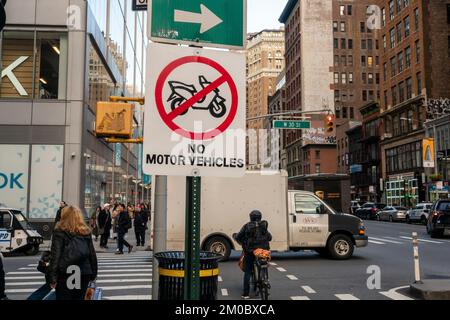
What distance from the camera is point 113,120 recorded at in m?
6.69

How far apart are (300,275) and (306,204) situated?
4151mm

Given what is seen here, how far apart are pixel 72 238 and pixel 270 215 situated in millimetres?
10486

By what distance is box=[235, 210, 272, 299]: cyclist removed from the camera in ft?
32.4

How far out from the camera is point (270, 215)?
52.3 ft

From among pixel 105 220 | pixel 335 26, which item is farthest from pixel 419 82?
pixel 105 220

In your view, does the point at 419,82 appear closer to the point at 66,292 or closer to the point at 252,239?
the point at 252,239

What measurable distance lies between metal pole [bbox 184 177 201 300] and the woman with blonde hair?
2.95 m

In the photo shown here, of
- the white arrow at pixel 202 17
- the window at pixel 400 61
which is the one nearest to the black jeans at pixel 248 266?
the white arrow at pixel 202 17

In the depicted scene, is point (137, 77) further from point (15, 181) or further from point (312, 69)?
point (312, 69)

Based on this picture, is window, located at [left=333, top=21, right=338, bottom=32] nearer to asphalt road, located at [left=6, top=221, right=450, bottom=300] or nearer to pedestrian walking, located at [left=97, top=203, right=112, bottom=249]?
asphalt road, located at [left=6, top=221, right=450, bottom=300]

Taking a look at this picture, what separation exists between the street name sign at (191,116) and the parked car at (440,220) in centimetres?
2466

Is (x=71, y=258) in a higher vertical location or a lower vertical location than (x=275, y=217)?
lower

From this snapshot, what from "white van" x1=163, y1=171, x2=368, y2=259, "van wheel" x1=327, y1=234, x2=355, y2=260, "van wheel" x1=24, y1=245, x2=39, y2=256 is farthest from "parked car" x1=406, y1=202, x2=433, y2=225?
"van wheel" x1=24, y1=245, x2=39, y2=256

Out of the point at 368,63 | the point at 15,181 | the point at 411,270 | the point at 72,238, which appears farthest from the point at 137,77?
the point at 368,63
